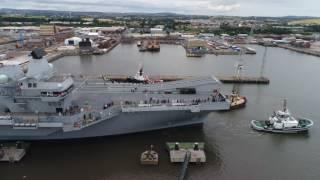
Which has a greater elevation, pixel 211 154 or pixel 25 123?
pixel 25 123

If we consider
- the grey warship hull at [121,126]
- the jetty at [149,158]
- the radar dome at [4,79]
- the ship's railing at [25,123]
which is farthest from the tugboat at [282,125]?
the radar dome at [4,79]

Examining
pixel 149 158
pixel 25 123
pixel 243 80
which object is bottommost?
pixel 149 158

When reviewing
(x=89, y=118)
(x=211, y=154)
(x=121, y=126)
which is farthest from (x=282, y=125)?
(x=89, y=118)

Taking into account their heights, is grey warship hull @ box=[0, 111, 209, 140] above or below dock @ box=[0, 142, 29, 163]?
above

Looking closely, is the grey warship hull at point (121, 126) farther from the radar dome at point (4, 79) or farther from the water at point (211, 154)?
the radar dome at point (4, 79)

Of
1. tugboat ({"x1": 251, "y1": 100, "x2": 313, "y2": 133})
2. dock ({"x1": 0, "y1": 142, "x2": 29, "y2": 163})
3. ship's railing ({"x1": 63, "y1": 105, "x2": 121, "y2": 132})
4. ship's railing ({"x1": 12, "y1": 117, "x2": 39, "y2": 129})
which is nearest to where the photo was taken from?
dock ({"x1": 0, "y1": 142, "x2": 29, "y2": 163})

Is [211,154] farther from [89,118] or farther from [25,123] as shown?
[25,123]

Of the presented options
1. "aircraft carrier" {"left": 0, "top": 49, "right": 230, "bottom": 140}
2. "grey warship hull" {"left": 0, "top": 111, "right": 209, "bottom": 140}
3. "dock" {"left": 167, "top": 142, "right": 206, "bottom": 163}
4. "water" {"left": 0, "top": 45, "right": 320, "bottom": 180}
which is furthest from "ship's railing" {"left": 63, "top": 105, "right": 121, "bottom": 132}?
"dock" {"left": 167, "top": 142, "right": 206, "bottom": 163}

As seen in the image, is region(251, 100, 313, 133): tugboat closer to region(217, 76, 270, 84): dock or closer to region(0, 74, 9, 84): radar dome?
region(217, 76, 270, 84): dock

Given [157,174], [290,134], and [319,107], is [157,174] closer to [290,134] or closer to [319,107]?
[290,134]
